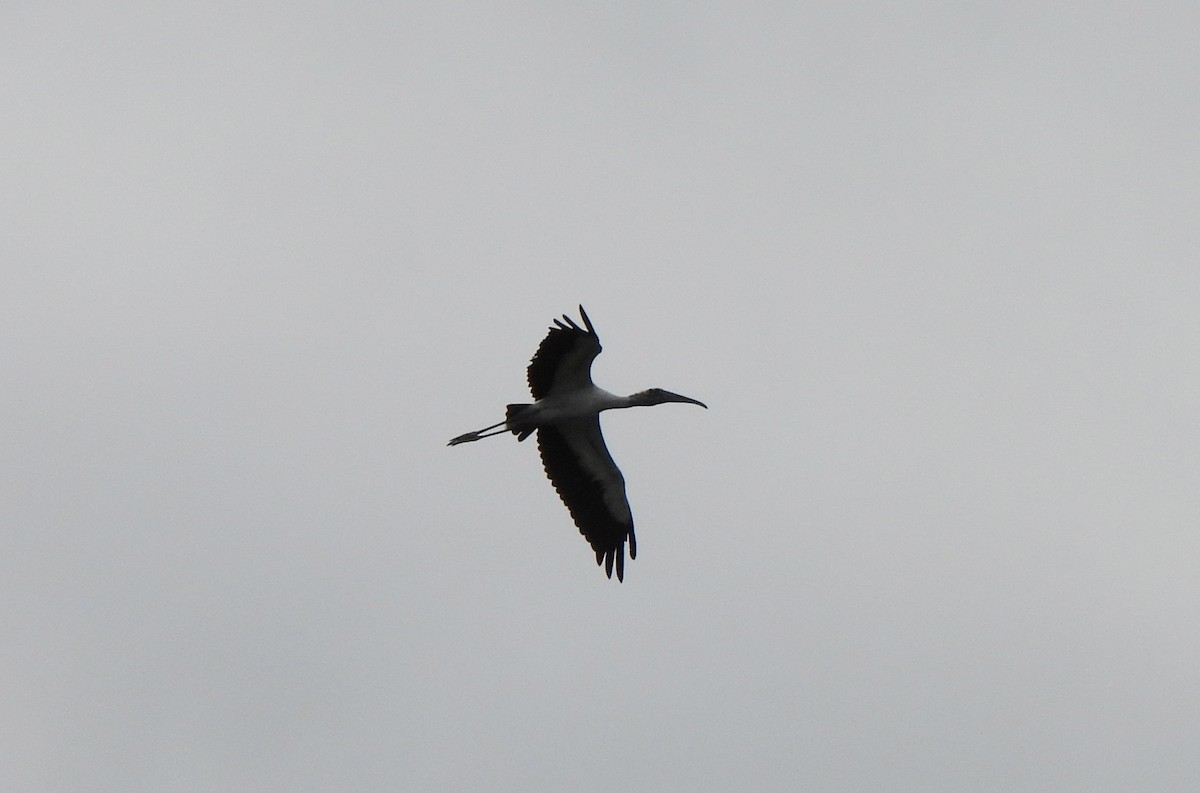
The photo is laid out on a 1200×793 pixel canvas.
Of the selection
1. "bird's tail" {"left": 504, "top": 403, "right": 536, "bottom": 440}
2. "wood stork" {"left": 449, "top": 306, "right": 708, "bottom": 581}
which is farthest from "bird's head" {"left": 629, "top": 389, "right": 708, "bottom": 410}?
"bird's tail" {"left": 504, "top": 403, "right": 536, "bottom": 440}

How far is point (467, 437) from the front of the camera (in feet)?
93.4

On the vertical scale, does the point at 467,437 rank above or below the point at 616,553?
above

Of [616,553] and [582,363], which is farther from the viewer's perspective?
[616,553]

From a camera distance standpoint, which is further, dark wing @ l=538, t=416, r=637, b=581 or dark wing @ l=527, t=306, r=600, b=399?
dark wing @ l=538, t=416, r=637, b=581

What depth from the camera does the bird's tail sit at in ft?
88.1

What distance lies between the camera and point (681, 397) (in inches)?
1102

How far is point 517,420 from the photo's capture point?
26.9 metres

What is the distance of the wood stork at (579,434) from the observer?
26.2 meters

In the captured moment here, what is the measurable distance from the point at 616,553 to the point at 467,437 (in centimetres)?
285

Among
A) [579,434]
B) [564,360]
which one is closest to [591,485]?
[579,434]

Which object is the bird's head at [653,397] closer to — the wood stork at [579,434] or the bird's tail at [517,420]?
the wood stork at [579,434]

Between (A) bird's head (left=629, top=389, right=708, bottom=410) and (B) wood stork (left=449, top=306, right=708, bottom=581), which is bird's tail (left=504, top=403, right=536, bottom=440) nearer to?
(B) wood stork (left=449, top=306, right=708, bottom=581)

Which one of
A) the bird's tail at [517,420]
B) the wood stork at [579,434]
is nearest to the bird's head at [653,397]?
the wood stork at [579,434]

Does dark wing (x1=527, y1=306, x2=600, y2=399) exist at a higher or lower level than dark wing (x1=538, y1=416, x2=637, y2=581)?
higher
